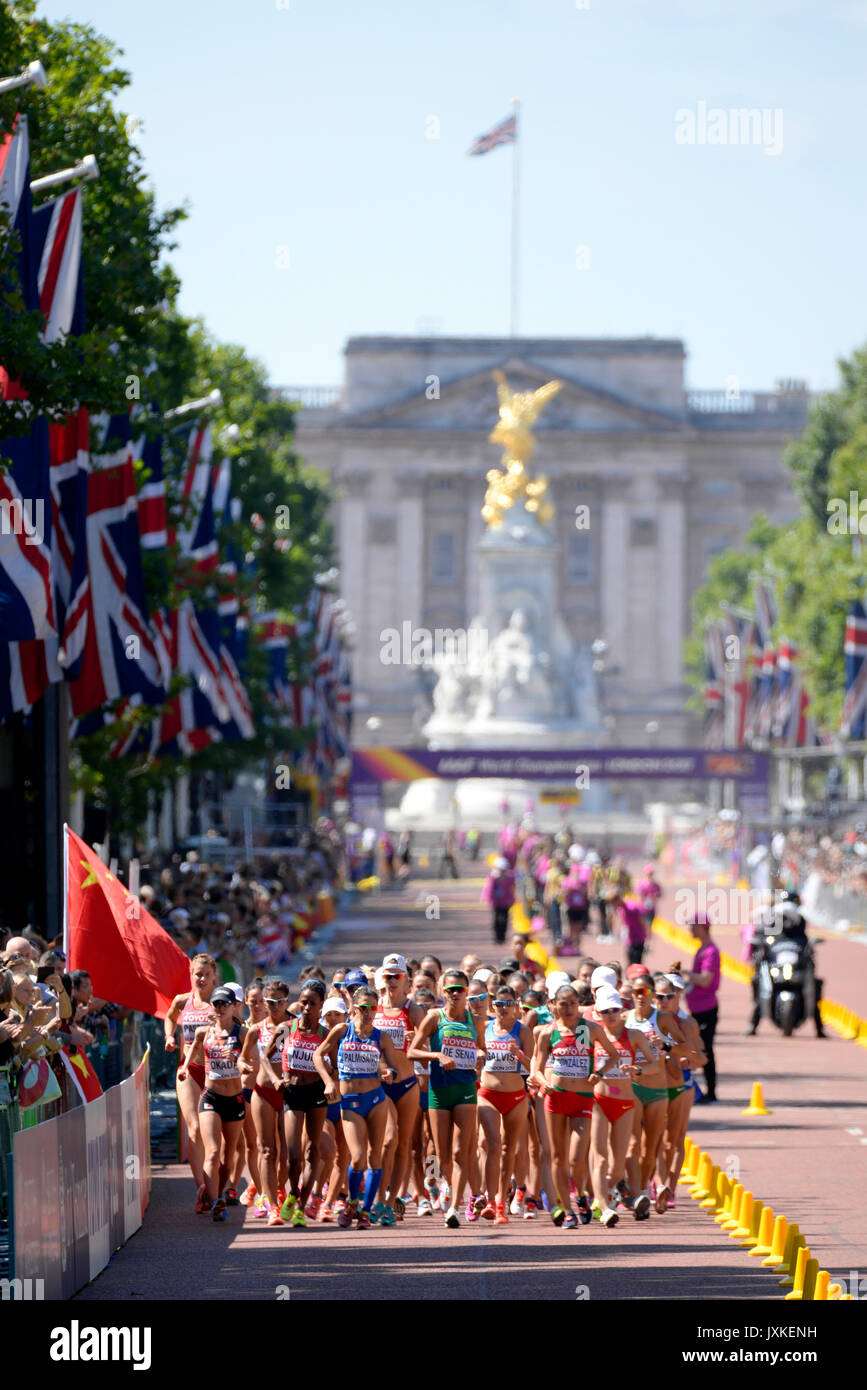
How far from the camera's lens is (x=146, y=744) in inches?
1399

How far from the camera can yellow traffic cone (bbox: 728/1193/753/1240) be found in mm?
17250

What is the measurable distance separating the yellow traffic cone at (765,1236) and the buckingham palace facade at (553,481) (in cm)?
12444

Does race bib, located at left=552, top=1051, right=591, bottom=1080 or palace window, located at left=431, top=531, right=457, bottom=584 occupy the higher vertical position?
palace window, located at left=431, top=531, right=457, bottom=584

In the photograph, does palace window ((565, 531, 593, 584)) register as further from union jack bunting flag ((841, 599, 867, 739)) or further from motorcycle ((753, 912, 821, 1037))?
motorcycle ((753, 912, 821, 1037))

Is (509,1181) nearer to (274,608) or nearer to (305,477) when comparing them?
(274,608)

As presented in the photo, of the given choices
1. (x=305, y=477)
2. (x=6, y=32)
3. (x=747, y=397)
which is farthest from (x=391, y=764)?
(x=747, y=397)

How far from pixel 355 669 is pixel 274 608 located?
85818mm

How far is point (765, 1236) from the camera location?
16.6m

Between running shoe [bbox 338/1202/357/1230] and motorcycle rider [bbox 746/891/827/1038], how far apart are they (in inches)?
530

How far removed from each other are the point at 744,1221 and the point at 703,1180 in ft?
7.66

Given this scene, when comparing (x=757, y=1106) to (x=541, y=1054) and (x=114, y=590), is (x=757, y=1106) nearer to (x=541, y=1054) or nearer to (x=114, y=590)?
(x=541, y=1054)

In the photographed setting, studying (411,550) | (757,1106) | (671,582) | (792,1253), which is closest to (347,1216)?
(792,1253)

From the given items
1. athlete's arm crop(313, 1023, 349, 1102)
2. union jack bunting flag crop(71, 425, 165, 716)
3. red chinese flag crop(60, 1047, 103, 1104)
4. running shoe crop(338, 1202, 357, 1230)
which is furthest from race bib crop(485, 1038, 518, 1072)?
union jack bunting flag crop(71, 425, 165, 716)

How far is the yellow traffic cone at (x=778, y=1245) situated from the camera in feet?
51.9
